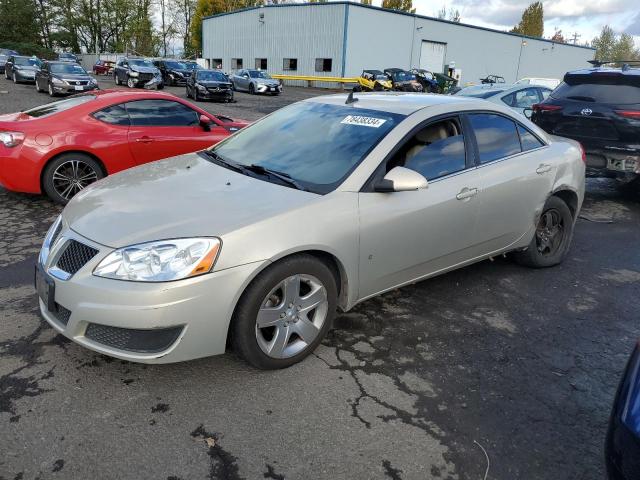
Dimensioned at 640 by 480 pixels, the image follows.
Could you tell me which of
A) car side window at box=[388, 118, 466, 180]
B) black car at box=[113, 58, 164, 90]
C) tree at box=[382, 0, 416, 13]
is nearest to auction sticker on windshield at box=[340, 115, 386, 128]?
car side window at box=[388, 118, 466, 180]

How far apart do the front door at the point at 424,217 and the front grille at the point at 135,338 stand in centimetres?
125

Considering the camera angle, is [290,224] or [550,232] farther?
[550,232]

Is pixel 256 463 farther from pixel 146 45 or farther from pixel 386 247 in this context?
pixel 146 45

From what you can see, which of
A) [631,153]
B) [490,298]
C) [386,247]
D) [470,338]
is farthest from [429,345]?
[631,153]

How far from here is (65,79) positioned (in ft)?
68.1

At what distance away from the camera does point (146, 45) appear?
209 feet

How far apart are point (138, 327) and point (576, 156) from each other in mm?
4192

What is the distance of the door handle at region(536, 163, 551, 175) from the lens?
14.1 feet

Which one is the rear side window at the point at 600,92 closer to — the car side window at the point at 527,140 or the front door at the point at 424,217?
the car side window at the point at 527,140

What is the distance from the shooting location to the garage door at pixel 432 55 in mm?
39500

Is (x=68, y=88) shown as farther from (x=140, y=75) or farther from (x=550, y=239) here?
(x=550, y=239)

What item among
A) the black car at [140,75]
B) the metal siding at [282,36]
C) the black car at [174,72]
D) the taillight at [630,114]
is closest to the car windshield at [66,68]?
the black car at [140,75]

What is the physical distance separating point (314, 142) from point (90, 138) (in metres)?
3.57

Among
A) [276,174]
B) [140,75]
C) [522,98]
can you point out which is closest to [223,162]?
[276,174]
